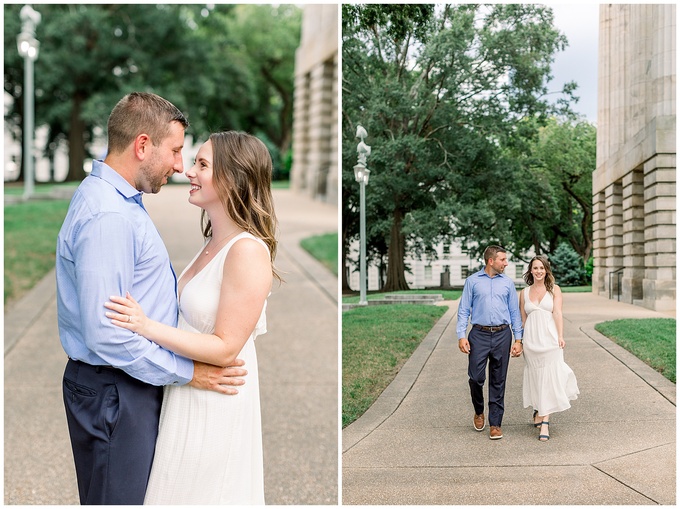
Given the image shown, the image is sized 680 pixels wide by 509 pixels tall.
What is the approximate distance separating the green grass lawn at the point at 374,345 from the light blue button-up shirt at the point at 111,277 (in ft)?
4.94

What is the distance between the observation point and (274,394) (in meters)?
7.75

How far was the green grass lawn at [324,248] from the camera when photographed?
12423mm

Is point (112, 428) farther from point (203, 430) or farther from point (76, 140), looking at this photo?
point (76, 140)

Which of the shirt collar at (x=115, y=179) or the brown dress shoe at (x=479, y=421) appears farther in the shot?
the brown dress shoe at (x=479, y=421)

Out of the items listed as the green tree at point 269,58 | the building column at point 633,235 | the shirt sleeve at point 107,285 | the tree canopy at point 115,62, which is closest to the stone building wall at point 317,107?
the tree canopy at point 115,62

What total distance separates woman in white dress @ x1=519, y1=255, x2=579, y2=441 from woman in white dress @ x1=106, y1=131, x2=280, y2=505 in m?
1.56

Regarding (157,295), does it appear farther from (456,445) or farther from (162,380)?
(456,445)

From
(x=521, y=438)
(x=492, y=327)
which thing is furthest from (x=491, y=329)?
(x=521, y=438)

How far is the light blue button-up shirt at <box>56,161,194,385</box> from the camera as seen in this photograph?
8.16 ft

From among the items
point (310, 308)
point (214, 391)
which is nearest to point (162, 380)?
point (214, 391)

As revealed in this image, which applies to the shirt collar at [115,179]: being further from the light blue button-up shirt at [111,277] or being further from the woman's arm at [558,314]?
the woman's arm at [558,314]

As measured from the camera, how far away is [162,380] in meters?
2.62

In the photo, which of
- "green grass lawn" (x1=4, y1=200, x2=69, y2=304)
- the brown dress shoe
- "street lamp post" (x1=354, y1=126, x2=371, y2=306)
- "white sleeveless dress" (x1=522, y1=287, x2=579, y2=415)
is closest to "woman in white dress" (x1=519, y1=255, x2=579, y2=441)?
"white sleeveless dress" (x1=522, y1=287, x2=579, y2=415)

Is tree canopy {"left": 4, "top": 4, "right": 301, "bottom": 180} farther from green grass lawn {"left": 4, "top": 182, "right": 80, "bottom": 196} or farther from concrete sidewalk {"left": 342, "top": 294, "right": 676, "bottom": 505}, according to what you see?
concrete sidewalk {"left": 342, "top": 294, "right": 676, "bottom": 505}
